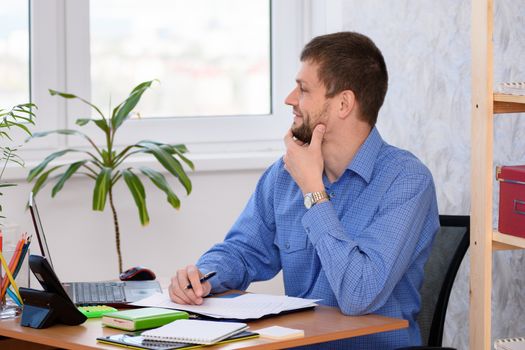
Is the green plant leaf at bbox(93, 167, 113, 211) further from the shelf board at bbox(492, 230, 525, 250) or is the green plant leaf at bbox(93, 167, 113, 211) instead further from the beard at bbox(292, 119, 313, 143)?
the shelf board at bbox(492, 230, 525, 250)

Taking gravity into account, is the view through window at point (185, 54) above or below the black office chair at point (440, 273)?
above

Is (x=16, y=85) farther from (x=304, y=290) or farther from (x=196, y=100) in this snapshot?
(x=304, y=290)

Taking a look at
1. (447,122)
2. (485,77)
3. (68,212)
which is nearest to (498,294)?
(447,122)

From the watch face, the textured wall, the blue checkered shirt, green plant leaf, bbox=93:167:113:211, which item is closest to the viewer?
the blue checkered shirt

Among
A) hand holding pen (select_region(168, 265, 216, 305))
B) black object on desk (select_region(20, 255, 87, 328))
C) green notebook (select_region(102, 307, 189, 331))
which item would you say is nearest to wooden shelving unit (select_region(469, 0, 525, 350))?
hand holding pen (select_region(168, 265, 216, 305))

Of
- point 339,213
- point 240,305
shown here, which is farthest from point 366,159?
point 240,305

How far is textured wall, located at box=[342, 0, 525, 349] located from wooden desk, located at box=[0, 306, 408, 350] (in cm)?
93

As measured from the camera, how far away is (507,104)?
2352 millimetres

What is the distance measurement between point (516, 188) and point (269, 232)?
0.66 metres

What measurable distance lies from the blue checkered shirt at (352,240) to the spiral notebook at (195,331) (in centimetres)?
32

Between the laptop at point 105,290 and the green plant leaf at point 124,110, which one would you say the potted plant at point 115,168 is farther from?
the laptop at point 105,290

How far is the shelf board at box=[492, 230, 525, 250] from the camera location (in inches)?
89.5

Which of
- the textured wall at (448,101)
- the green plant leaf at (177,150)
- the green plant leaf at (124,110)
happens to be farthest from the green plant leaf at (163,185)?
the textured wall at (448,101)

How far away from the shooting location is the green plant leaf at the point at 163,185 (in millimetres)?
3480
